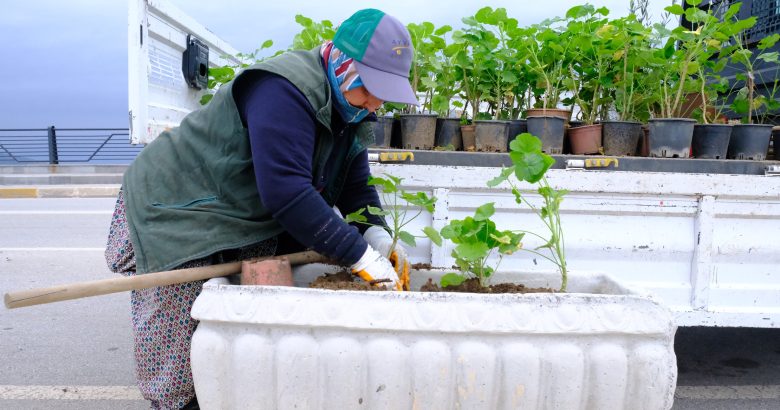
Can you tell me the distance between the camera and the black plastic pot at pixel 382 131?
309 cm

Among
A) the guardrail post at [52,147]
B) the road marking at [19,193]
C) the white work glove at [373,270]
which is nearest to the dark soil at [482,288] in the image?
the white work glove at [373,270]

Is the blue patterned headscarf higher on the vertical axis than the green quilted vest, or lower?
higher

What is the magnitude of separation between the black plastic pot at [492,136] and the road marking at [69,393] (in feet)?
5.92

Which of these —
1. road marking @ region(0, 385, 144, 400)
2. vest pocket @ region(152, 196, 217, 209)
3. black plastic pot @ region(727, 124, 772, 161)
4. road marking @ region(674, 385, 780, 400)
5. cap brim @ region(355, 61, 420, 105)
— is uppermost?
cap brim @ region(355, 61, 420, 105)

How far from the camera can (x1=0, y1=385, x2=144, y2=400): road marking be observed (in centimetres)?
270

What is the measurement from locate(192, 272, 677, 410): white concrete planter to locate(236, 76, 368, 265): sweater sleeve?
0.77 feet

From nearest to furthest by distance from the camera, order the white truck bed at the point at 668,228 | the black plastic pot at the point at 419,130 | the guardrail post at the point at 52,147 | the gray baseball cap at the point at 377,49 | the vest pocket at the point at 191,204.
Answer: the gray baseball cap at the point at 377,49, the vest pocket at the point at 191,204, the white truck bed at the point at 668,228, the black plastic pot at the point at 419,130, the guardrail post at the point at 52,147

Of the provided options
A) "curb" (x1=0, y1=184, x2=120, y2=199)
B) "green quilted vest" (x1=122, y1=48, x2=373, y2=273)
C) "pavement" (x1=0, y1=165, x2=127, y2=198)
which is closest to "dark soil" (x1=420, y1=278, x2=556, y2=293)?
"green quilted vest" (x1=122, y1=48, x2=373, y2=273)

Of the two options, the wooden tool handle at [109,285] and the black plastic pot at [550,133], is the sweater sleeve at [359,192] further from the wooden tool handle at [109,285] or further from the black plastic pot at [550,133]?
the black plastic pot at [550,133]

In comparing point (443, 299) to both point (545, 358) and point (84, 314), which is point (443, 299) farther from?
point (84, 314)

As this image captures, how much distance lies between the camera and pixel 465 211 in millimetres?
2514

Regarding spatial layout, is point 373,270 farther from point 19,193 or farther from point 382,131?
point 19,193

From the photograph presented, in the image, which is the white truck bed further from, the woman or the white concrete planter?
the white concrete planter

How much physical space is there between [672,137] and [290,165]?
187 cm
